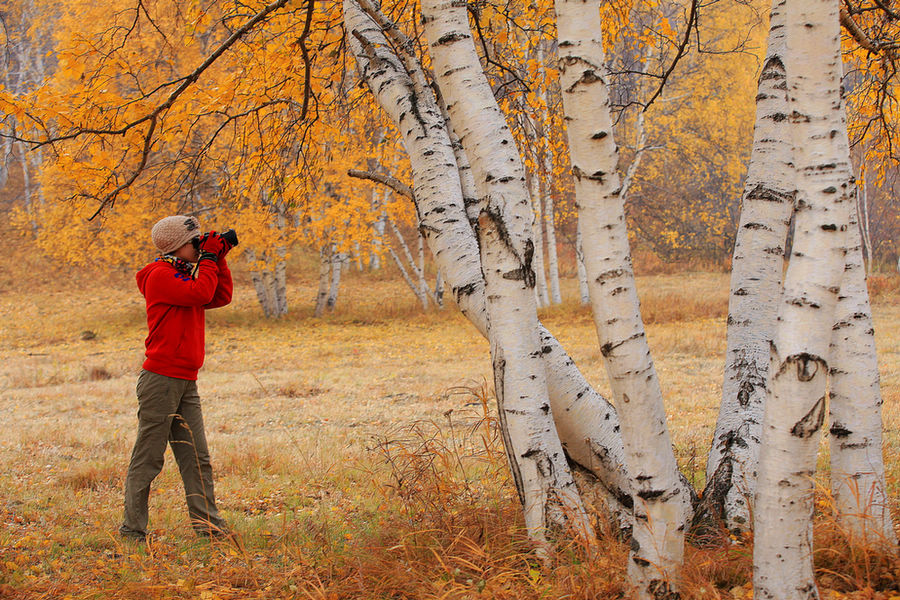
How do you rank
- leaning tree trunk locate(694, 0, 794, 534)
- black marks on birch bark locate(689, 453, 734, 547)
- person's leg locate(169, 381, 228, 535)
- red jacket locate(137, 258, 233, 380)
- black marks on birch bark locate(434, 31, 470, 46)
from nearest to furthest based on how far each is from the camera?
black marks on birch bark locate(434, 31, 470, 46), black marks on birch bark locate(689, 453, 734, 547), leaning tree trunk locate(694, 0, 794, 534), red jacket locate(137, 258, 233, 380), person's leg locate(169, 381, 228, 535)

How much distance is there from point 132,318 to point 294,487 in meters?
17.2

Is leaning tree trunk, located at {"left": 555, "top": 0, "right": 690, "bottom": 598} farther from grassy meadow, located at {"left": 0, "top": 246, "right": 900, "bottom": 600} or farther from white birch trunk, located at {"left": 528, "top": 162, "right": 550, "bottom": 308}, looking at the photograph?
white birch trunk, located at {"left": 528, "top": 162, "right": 550, "bottom": 308}

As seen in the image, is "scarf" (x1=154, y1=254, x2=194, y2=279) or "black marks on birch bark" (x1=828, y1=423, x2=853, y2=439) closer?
"black marks on birch bark" (x1=828, y1=423, x2=853, y2=439)

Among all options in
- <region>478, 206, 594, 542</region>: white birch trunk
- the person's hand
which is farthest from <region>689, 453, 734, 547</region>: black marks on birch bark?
the person's hand

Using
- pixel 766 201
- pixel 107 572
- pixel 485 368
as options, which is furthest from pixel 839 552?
pixel 485 368

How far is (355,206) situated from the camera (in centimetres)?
1581

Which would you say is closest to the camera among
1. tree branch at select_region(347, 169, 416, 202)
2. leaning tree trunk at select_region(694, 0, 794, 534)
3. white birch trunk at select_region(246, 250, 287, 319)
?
leaning tree trunk at select_region(694, 0, 794, 534)

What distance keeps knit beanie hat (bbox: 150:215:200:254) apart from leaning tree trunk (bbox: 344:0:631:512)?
135cm

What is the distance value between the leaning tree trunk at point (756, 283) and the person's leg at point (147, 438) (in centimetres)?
274

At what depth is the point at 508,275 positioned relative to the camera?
8.77ft

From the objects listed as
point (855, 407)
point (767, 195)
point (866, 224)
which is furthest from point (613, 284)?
point (866, 224)

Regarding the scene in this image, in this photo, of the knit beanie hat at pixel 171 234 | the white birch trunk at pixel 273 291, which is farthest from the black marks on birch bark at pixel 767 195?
the white birch trunk at pixel 273 291

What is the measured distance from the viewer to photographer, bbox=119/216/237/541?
361cm

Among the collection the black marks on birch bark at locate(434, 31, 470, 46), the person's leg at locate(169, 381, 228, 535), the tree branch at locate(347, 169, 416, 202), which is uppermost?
the black marks on birch bark at locate(434, 31, 470, 46)
